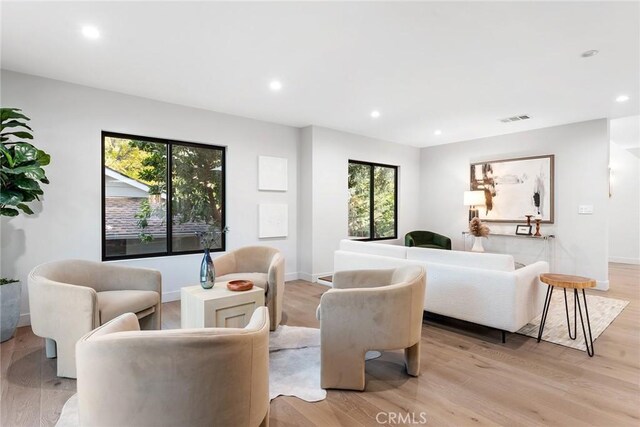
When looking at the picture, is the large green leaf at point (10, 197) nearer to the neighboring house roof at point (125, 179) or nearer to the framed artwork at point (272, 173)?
the neighboring house roof at point (125, 179)

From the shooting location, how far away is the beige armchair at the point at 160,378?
1.17 meters

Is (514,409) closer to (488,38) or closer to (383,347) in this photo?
(383,347)

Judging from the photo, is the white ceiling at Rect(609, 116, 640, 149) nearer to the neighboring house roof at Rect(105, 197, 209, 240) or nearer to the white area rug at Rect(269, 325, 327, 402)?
the white area rug at Rect(269, 325, 327, 402)

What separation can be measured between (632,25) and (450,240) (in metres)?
4.36

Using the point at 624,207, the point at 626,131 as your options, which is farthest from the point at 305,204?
the point at 624,207

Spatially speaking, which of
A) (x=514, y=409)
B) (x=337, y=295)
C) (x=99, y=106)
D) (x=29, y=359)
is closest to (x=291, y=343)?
(x=337, y=295)

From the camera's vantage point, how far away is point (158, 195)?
439 cm

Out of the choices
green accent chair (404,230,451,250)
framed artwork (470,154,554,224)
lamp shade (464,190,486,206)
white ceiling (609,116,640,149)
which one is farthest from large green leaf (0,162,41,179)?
white ceiling (609,116,640,149)

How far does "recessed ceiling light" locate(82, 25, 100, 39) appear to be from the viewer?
254 centimetres

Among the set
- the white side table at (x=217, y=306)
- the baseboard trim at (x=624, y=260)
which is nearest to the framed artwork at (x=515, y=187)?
the baseboard trim at (x=624, y=260)

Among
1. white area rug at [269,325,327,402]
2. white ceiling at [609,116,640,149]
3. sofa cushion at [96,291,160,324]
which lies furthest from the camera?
white ceiling at [609,116,640,149]

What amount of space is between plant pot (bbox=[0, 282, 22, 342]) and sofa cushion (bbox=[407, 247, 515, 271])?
380 cm

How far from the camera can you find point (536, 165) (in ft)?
18.4

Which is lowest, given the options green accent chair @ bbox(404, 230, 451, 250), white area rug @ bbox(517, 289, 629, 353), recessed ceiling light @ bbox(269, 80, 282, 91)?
white area rug @ bbox(517, 289, 629, 353)
